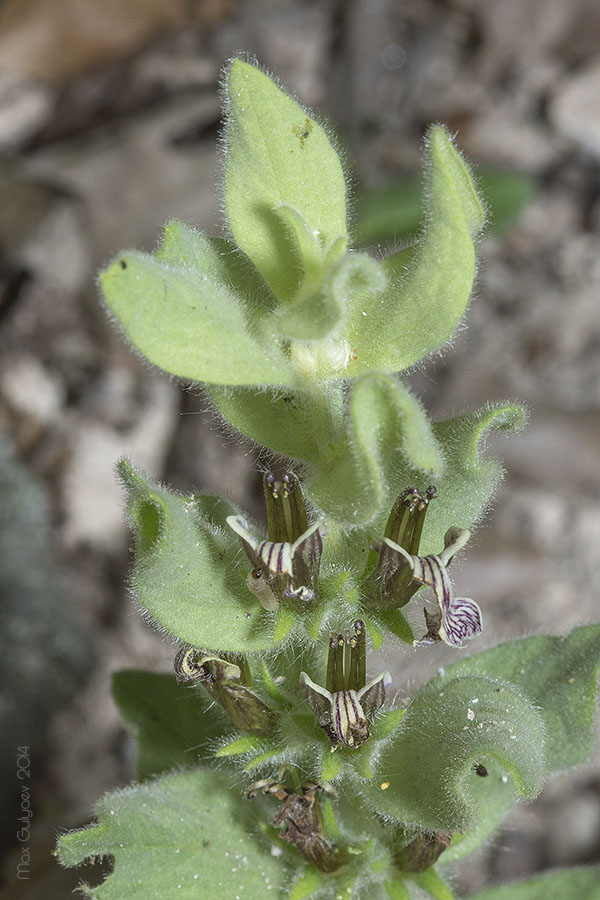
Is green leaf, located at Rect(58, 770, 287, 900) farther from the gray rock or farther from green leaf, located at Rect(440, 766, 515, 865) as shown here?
the gray rock

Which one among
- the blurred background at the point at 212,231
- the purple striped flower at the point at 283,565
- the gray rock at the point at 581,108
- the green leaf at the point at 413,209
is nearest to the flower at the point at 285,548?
the purple striped flower at the point at 283,565

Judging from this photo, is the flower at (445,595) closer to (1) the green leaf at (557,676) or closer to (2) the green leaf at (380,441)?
(2) the green leaf at (380,441)

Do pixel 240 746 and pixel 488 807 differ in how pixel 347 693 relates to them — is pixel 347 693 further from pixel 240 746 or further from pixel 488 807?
pixel 488 807

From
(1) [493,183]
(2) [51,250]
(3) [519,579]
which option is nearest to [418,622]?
(3) [519,579]

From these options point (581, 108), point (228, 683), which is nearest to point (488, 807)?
point (228, 683)

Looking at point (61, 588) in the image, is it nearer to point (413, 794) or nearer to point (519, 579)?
point (519, 579)

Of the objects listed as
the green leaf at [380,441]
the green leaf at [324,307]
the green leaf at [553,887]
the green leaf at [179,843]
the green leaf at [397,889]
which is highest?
the green leaf at [324,307]

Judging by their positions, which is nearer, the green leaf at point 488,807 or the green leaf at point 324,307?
the green leaf at point 324,307
